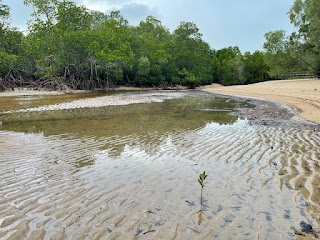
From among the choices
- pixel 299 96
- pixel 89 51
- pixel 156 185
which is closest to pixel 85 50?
pixel 89 51

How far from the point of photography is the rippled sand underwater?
105 inches

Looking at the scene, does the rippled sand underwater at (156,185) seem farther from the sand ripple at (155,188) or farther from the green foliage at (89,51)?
the green foliage at (89,51)

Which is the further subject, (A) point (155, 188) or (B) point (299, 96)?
(B) point (299, 96)

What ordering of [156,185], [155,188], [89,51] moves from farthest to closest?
[89,51] < [156,185] < [155,188]

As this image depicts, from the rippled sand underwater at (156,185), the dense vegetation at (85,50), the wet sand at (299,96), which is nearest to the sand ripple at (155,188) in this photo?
the rippled sand underwater at (156,185)

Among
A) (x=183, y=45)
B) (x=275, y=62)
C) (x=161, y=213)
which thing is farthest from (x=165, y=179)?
(x=183, y=45)

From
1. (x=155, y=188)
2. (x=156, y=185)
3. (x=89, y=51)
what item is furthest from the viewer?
(x=89, y=51)

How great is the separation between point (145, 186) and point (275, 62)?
125ft

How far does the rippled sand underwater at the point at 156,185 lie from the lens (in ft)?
8.73

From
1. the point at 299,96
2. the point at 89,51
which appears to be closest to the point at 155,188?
the point at 299,96

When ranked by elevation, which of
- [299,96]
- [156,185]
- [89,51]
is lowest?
[156,185]

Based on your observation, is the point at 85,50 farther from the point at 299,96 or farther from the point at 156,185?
the point at 156,185

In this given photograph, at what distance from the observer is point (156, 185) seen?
12.6 feet

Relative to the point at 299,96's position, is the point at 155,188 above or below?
below
